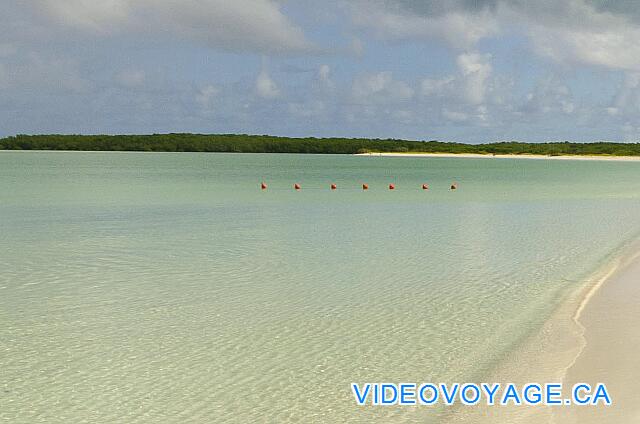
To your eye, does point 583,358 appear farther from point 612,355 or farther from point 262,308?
point 262,308

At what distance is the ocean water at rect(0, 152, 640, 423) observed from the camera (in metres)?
6.15

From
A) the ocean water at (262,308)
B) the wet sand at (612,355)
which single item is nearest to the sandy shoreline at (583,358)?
the wet sand at (612,355)

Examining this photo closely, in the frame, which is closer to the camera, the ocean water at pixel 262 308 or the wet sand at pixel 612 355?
the wet sand at pixel 612 355

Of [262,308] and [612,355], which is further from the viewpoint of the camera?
[262,308]

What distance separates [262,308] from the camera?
9.43m

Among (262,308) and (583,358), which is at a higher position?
(583,358)

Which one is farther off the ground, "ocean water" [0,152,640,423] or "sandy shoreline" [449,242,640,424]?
"sandy shoreline" [449,242,640,424]

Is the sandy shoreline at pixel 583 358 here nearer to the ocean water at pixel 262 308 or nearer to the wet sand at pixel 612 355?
the wet sand at pixel 612 355

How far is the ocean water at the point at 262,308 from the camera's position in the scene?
6.15 m

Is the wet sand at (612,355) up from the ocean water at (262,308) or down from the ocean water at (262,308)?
up

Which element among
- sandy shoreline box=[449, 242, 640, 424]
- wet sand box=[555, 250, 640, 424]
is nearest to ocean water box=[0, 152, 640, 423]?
sandy shoreline box=[449, 242, 640, 424]

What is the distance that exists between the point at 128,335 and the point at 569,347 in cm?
498

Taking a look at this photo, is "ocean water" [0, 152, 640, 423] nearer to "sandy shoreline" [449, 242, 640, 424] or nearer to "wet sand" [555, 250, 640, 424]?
"sandy shoreline" [449, 242, 640, 424]

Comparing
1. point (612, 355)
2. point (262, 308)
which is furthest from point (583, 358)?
point (262, 308)
